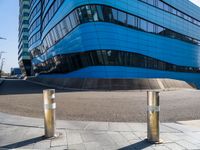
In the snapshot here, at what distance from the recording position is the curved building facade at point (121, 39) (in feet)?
116

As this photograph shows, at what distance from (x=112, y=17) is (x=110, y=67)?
6.88m

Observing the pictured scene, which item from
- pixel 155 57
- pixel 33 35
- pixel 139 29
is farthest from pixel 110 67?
pixel 33 35

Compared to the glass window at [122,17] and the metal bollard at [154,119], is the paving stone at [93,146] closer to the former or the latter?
the metal bollard at [154,119]

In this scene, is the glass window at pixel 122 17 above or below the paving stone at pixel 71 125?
above

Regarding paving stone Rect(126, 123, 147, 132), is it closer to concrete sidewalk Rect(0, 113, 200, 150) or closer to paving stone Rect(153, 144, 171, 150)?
concrete sidewalk Rect(0, 113, 200, 150)

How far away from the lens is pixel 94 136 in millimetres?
7121

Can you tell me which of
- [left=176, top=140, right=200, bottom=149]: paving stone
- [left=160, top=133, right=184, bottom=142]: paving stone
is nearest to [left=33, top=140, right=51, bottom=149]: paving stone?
[left=160, top=133, right=184, bottom=142]: paving stone

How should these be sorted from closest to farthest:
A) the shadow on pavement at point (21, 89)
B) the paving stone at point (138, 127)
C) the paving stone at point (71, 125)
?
the paving stone at point (138, 127) < the paving stone at point (71, 125) < the shadow on pavement at point (21, 89)

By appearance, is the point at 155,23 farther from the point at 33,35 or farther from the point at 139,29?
the point at 33,35

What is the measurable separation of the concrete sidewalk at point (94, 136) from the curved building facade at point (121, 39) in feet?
87.3

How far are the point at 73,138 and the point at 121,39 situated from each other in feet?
103

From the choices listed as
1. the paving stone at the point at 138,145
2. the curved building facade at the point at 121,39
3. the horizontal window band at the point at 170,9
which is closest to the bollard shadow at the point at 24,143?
the paving stone at the point at 138,145

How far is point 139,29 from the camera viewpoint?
41.3 m

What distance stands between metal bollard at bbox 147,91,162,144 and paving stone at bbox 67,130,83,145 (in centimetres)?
174
